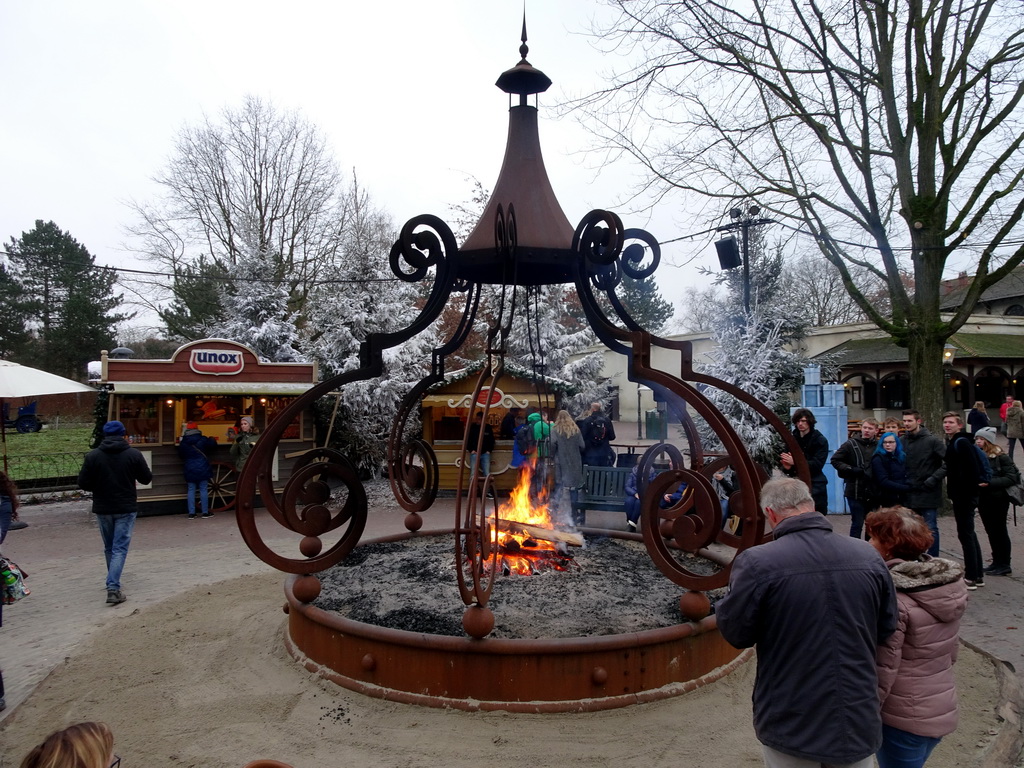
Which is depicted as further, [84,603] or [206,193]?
[206,193]

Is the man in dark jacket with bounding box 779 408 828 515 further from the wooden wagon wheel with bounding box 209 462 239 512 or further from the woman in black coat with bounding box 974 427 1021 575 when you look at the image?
the wooden wagon wheel with bounding box 209 462 239 512

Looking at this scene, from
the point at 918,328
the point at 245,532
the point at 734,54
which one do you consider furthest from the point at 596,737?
the point at 734,54

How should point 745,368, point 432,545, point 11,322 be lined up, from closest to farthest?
point 432,545
point 745,368
point 11,322

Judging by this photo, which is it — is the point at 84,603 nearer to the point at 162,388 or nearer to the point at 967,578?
the point at 162,388

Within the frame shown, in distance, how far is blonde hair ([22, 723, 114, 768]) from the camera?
6.00 feet

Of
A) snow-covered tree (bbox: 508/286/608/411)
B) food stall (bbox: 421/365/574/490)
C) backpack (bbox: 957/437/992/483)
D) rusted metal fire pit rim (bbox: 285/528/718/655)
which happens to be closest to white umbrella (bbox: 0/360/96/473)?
food stall (bbox: 421/365/574/490)

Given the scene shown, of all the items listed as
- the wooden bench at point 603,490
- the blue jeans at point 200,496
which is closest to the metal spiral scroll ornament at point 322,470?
the wooden bench at point 603,490

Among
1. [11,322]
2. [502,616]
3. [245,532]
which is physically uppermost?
[11,322]

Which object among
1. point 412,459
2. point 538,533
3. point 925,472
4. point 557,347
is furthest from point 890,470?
point 557,347

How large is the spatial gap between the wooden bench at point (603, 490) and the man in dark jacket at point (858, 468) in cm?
342

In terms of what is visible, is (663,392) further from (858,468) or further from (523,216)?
(858,468)

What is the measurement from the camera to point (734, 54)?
12477mm

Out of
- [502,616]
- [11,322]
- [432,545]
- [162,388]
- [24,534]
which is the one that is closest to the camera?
[502,616]

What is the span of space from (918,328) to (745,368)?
124 inches
